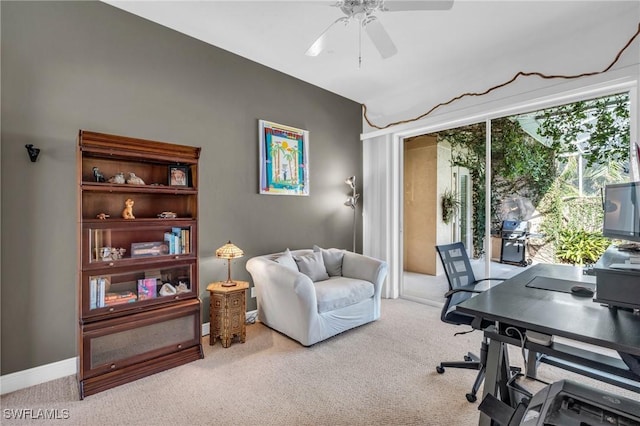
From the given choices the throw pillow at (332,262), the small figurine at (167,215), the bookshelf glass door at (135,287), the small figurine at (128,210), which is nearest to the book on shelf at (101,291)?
the bookshelf glass door at (135,287)

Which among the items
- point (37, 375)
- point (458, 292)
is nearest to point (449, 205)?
point (458, 292)

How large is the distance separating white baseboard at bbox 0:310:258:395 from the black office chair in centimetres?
286

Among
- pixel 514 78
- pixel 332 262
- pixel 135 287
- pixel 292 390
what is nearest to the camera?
pixel 292 390

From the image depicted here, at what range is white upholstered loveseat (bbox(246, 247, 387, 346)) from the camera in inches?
105

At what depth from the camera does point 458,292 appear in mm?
2271

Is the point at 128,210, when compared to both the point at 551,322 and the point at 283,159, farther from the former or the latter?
the point at 551,322

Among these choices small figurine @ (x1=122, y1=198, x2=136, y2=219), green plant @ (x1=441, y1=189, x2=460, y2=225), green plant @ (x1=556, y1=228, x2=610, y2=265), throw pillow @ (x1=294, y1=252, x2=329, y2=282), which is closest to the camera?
small figurine @ (x1=122, y1=198, x2=136, y2=219)

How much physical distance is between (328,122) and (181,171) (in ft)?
7.35

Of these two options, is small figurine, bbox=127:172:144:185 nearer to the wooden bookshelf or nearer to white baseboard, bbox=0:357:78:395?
the wooden bookshelf

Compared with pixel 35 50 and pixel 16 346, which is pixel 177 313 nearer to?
pixel 16 346

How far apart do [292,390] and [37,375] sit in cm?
187

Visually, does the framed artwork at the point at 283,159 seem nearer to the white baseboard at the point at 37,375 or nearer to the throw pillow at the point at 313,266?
the throw pillow at the point at 313,266

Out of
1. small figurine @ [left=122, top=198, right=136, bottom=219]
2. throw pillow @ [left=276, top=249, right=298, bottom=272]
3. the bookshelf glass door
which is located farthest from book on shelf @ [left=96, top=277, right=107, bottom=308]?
throw pillow @ [left=276, top=249, right=298, bottom=272]

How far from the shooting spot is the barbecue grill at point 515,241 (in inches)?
129
